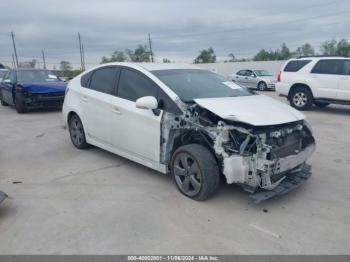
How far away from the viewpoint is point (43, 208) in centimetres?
393

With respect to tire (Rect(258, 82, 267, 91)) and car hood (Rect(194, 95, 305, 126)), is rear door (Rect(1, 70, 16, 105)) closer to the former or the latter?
car hood (Rect(194, 95, 305, 126))

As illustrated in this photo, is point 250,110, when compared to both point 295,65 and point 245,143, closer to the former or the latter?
point 245,143

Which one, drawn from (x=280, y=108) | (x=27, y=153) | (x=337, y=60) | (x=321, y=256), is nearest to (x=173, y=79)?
(x=280, y=108)

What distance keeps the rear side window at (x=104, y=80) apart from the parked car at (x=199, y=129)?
21mm

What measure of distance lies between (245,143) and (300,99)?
8.47 meters

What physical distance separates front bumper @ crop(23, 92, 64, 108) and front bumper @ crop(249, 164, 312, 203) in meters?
8.99

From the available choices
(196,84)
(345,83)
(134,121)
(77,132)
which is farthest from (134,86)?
(345,83)

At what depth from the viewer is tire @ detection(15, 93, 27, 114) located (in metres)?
11.0

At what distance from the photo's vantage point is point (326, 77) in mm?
10664

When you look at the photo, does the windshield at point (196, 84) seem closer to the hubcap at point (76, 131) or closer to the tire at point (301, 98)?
the hubcap at point (76, 131)

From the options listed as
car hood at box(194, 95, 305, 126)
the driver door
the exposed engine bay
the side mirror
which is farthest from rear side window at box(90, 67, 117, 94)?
car hood at box(194, 95, 305, 126)

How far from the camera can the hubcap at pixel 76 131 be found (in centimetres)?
607

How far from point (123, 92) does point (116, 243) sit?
96.0 inches

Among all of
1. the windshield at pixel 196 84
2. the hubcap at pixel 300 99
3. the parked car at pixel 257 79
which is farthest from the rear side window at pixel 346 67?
the parked car at pixel 257 79
